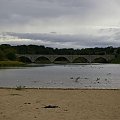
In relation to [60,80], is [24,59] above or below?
below

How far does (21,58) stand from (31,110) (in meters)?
159

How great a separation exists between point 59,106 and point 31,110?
6.23ft

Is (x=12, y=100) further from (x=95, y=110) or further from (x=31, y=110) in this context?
(x=95, y=110)

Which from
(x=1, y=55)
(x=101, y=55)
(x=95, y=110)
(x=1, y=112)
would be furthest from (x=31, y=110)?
(x=101, y=55)

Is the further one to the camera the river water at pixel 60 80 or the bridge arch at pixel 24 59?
the bridge arch at pixel 24 59

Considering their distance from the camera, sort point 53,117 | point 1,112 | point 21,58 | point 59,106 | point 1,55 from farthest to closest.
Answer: point 21,58 → point 1,55 → point 59,106 → point 1,112 → point 53,117

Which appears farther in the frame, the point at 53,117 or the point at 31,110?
the point at 31,110

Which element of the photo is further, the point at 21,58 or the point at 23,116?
the point at 21,58

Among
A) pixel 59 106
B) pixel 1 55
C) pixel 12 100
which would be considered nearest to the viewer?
pixel 59 106

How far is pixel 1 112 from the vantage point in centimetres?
1512

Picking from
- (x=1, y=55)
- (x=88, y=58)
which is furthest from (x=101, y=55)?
(x=1, y=55)

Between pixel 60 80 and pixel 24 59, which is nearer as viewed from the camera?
pixel 60 80

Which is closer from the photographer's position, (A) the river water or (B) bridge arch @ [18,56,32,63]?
(A) the river water

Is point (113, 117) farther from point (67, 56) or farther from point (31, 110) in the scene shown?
point (67, 56)
